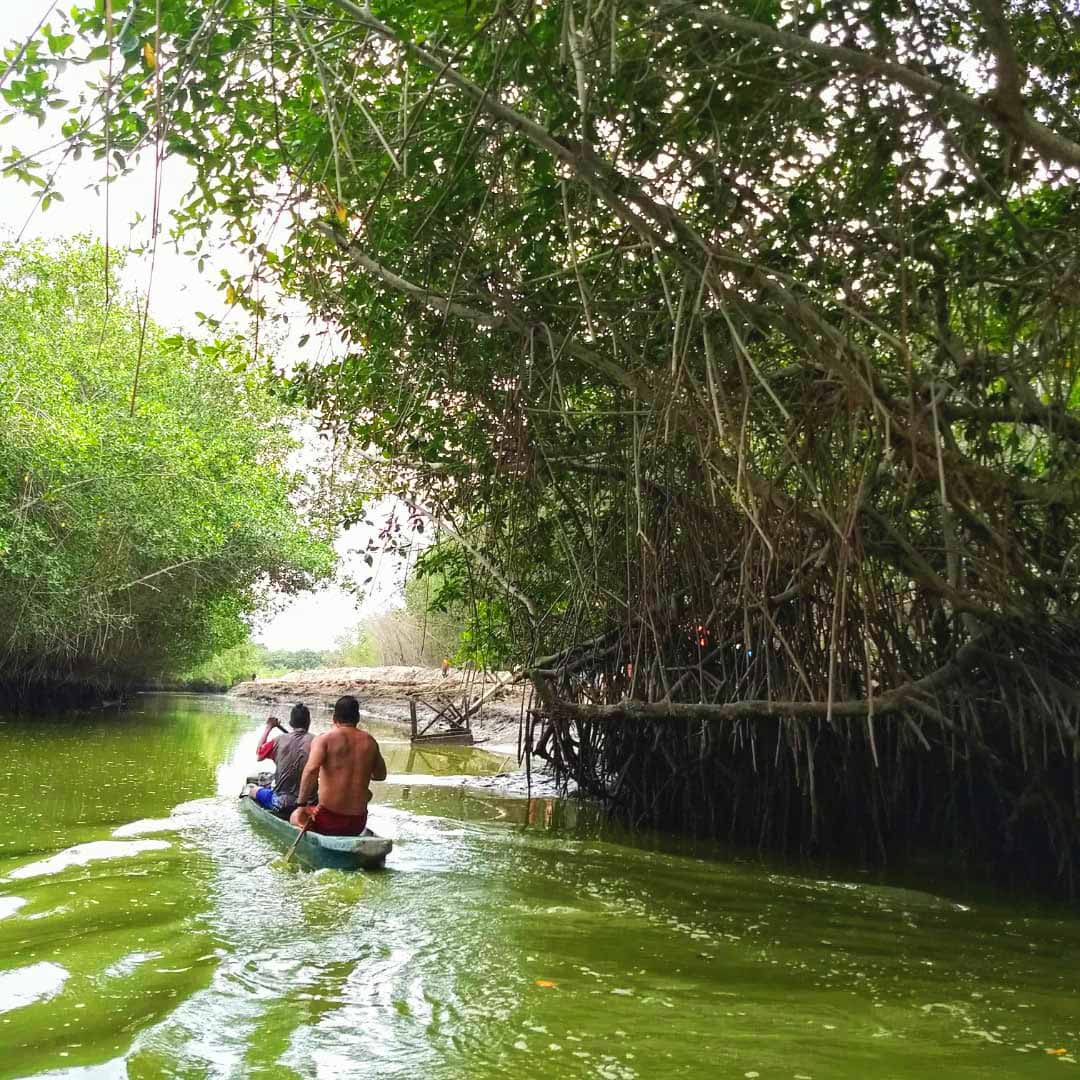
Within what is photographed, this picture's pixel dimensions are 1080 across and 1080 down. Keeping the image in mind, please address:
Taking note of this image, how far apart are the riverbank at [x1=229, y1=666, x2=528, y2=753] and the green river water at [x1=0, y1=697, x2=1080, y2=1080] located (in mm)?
7352

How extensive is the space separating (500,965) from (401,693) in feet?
78.0

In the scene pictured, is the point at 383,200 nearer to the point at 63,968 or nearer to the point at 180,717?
the point at 63,968

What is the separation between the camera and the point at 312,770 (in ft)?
21.4

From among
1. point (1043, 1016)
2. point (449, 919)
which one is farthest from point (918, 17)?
point (449, 919)

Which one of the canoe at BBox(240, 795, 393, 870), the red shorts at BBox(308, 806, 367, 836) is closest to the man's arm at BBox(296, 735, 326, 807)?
the red shorts at BBox(308, 806, 367, 836)

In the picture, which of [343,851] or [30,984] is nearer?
[30,984]

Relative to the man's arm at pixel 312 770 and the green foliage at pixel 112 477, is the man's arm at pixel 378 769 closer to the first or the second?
the man's arm at pixel 312 770

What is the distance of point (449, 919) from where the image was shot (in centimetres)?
507

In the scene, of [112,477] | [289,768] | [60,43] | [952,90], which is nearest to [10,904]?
[289,768]

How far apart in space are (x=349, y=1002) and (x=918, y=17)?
161 inches

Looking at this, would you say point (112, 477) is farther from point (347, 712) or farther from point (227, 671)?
point (227, 671)

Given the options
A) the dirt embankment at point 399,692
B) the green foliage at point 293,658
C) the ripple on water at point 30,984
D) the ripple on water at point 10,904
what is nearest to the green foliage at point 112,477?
the dirt embankment at point 399,692

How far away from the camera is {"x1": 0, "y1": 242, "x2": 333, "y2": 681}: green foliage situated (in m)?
13.1

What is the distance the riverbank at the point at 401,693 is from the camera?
1902 cm
